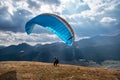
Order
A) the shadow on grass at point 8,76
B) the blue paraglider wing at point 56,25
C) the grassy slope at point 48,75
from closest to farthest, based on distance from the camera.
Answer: the shadow on grass at point 8,76 < the grassy slope at point 48,75 < the blue paraglider wing at point 56,25

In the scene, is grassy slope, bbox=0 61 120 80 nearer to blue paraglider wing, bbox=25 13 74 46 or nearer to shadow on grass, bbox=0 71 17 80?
shadow on grass, bbox=0 71 17 80

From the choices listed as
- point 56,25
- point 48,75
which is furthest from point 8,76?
point 56,25

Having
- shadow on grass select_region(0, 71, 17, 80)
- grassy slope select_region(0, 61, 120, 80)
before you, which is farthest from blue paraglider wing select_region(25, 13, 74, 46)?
shadow on grass select_region(0, 71, 17, 80)

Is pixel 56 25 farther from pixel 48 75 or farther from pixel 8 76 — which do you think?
pixel 8 76

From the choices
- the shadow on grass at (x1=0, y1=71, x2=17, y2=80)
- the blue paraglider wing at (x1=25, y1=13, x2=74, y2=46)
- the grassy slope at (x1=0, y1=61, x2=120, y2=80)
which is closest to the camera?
the shadow on grass at (x1=0, y1=71, x2=17, y2=80)

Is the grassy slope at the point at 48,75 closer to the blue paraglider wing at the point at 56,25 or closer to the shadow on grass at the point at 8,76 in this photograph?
the shadow on grass at the point at 8,76

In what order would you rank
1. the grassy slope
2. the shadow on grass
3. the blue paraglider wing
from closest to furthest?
the shadow on grass, the grassy slope, the blue paraglider wing

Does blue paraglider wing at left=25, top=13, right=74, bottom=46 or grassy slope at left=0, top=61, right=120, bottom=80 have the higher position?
blue paraglider wing at left=25, top=13, right=74, bottom=46

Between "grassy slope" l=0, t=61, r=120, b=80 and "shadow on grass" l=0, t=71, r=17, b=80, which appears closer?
"shadow on grass" l=0, t=71, r=17, b=80

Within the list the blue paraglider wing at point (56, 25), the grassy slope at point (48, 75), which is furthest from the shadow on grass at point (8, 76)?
the blue paraglider wing at point (56, 25)

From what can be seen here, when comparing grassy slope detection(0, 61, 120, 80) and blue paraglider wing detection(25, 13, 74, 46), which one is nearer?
grassy slope detection(0, 61, 120, 80)
